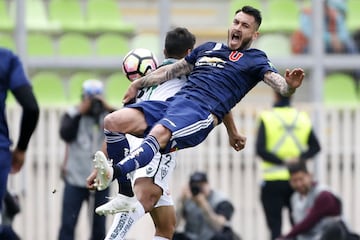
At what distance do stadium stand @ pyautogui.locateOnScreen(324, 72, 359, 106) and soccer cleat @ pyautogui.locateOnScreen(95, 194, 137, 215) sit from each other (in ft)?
26.0

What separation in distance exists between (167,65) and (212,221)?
4.66 meters

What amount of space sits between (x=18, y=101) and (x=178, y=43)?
4.86ft

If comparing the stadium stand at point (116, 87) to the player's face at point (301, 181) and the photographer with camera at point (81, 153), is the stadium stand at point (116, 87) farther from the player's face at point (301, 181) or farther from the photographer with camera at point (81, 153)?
the player's face at point (301, 181)

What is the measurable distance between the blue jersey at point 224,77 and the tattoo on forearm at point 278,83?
10 centimetres

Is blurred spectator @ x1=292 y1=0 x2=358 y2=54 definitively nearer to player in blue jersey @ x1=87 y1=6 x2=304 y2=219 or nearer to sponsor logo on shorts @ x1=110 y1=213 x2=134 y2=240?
player in blue jersey @ x1=87 y1=6 x2=304 y2=219

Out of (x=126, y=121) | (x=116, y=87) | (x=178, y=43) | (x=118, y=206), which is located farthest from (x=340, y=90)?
(x=118, y=206)

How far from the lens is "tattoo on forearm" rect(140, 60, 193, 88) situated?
1118 cm

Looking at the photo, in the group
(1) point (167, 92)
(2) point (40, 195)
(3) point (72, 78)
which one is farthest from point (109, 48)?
(1) point (167, 92)

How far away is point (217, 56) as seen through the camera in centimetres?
1096

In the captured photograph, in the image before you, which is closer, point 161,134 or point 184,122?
point 161,134

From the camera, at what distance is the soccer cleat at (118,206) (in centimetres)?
1025

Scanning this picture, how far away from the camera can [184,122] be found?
10.6m

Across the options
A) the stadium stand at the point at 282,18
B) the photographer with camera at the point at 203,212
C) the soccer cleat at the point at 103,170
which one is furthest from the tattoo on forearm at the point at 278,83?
the stadium stand at the point at 282,18

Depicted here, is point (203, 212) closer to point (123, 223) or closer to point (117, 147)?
point (117, 147)
